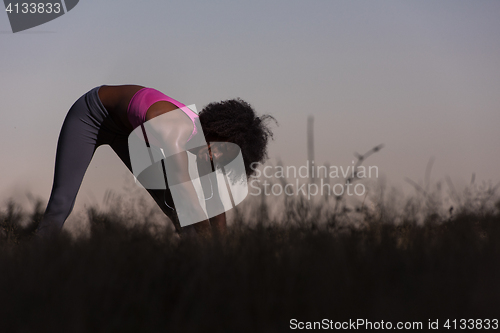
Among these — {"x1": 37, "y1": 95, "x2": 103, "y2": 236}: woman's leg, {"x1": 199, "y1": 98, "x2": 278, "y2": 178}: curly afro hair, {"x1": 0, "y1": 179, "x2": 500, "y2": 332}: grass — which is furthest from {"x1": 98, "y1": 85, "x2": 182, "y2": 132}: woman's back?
{"x1": 0, "y1": 179, "x2": 500, "y2": 332}: grass

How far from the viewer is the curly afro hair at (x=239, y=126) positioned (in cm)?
288

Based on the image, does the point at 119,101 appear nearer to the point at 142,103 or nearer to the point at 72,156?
the point at 142,103

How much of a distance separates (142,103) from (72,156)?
70cm

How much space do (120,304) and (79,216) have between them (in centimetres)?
68

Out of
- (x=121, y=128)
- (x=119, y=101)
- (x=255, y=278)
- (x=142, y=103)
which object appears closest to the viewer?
(x=255, y=278)

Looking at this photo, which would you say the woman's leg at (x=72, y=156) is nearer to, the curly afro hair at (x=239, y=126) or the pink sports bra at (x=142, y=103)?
the pink sports bra at (x=142, y=103)

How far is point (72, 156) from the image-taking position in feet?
9.15

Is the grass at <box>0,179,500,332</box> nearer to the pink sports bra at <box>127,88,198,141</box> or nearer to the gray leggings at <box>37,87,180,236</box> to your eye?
the pink sports bra at <box>127,88,198,141</box>

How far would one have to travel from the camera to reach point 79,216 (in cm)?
159

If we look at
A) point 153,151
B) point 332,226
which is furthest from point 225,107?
point 332,226

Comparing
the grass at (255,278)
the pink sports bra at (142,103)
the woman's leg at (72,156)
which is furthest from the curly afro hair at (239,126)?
the grass at (255,278)

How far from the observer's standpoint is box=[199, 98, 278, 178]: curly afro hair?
288 centimetres

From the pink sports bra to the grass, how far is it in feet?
4.28

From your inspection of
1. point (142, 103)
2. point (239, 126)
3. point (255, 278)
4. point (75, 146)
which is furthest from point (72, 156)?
point (255, 278)
